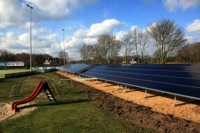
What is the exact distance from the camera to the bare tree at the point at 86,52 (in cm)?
8500

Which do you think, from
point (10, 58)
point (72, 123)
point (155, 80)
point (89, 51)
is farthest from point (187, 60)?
point (10, 58)

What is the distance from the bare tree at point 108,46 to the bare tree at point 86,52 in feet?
44.8

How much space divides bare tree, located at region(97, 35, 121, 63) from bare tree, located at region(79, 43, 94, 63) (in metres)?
13.6

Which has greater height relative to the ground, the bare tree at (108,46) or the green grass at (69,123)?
the bare tree at (108,46)

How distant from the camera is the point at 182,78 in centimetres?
1117

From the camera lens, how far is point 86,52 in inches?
3442

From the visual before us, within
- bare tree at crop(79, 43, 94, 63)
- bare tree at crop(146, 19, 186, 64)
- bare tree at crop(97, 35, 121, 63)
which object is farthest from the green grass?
bare tree at crop(79, 43, 94, 63)

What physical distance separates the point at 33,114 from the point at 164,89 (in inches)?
330

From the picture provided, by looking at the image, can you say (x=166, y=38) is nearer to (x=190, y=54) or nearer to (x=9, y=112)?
(x=190, y=54)

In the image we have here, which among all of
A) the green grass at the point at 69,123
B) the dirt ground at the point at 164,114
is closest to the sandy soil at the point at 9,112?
the green grass at the point at 69,123

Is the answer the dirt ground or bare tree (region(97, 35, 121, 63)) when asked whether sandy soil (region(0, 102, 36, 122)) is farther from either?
bare tree (region(97, 35, 121, 63))

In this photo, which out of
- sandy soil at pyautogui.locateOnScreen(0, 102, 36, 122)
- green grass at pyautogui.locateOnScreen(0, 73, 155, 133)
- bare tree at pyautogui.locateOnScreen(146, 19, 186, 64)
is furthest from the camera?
bare tree at pyautogui.locateOnScreen(146, 19, 186, 64)

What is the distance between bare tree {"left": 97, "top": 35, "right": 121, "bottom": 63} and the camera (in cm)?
6875

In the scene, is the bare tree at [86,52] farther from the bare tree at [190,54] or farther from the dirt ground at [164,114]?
the dirt ground at [164,114]
